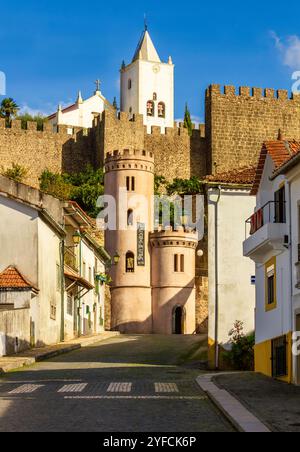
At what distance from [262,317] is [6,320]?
8312mm

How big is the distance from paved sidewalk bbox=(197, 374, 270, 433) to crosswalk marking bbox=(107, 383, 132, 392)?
139 centimetres

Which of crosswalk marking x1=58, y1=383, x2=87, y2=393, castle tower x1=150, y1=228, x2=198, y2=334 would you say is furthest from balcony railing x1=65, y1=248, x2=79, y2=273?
crosswalk marking x1=58, y1=383, x2=87, y2=393

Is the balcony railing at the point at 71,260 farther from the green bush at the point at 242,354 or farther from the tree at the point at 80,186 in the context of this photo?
the tree at the point at 80,186

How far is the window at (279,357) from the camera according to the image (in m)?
22.0

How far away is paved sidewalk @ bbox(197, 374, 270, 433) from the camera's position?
12.3 metres

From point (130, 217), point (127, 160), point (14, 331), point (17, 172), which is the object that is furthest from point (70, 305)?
point (17, 172)

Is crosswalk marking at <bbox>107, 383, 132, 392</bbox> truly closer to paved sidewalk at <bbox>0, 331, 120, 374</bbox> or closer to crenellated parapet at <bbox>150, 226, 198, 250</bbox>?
paved sidewalk at <bbox>0, 331, 120, 374</bbox>

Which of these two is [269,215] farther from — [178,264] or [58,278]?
[178,264]

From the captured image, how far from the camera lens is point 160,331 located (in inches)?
2527

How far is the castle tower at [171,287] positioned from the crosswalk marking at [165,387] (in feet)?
147

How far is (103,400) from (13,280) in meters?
16.5

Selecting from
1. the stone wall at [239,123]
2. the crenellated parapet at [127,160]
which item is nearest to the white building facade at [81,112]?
the stone wall at [239,123]

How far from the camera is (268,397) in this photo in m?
17.0
